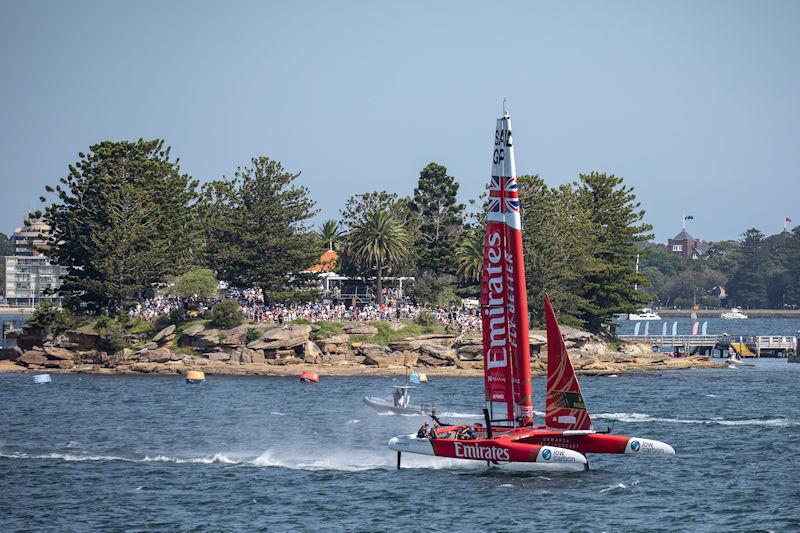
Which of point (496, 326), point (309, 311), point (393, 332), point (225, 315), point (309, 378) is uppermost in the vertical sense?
point (309, 311)

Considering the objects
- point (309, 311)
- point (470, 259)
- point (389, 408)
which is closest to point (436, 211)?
point (470, 259)

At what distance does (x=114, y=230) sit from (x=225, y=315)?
13472mm

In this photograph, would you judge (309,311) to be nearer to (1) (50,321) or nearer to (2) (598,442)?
(1) (50,321)

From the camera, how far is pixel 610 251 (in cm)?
11475

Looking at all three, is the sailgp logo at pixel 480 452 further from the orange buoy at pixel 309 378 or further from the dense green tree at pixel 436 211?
the dense green tree at pixel 436 211

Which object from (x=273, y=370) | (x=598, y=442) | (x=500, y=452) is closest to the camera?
(x=500, y=452)

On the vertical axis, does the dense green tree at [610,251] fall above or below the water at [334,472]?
above

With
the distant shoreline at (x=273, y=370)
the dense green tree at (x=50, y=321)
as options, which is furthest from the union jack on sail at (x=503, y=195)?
the dense green tree at (x=50, y=321)

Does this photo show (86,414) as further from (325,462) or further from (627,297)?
(627,297)

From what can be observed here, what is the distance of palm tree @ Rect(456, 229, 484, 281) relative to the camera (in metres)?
111

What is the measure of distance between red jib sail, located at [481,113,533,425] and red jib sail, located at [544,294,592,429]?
0.87m

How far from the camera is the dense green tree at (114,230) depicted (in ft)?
323

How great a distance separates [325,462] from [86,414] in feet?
72.0

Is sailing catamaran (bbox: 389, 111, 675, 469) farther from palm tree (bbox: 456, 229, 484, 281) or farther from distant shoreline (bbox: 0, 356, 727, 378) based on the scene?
palm tree (bbox: 456, 229, 484, 281)
